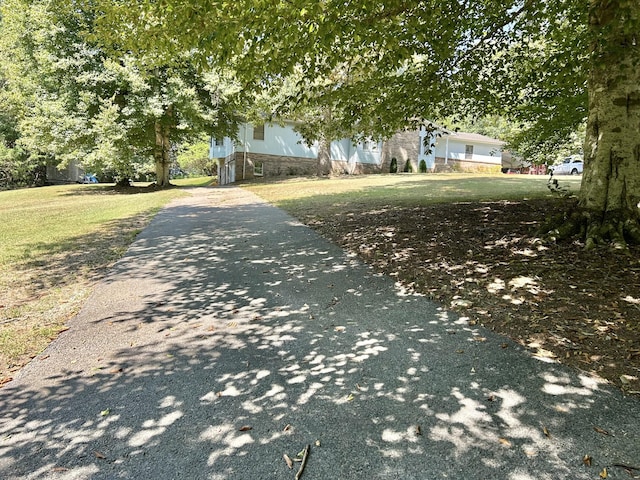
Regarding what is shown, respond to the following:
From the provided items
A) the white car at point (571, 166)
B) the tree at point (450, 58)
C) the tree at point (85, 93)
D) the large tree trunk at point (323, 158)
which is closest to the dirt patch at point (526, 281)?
the tree at point (450, 58)

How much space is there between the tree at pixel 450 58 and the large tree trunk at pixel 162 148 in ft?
56.5

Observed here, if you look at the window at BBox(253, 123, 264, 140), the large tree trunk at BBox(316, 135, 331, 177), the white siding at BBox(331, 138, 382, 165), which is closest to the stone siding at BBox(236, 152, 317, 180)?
the window at BBox(253, 123, 264, 140)

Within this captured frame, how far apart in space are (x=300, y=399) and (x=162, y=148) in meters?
25.7

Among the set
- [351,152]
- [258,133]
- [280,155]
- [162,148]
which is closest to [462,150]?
[351,152]

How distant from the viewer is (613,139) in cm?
592

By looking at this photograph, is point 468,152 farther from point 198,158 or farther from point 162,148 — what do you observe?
point 198,158

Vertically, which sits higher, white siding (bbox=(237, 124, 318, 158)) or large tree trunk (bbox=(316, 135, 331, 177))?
white siding (bbox=(237, 124, 318, 158))

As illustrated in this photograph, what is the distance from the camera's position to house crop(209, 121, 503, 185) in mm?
29078

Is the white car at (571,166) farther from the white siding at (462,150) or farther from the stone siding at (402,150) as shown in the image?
the stone siding at (402,150)

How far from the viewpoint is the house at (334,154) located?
29078 millimetres

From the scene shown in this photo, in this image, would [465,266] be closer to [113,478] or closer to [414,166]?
[113,478]

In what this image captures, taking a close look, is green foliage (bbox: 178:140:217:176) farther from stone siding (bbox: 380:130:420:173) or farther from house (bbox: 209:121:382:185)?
stone siding (bbox: 380:130:420:173)

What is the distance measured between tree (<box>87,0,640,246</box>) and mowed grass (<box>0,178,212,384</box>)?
362cm

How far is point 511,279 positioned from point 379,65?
4209 millimetres
